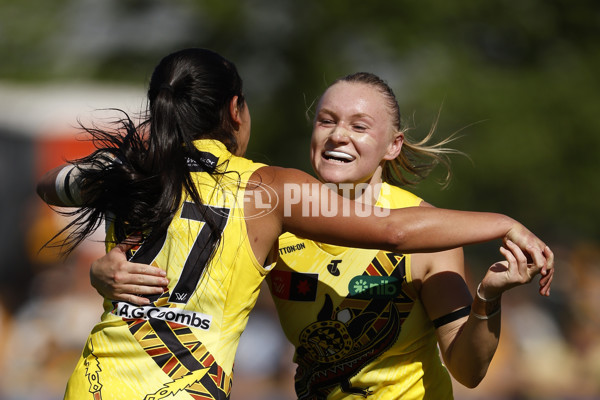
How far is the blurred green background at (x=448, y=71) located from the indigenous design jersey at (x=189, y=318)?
39.1 ft

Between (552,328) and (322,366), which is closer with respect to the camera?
(322,366)

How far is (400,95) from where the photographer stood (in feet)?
50.5

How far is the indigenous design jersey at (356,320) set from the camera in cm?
329

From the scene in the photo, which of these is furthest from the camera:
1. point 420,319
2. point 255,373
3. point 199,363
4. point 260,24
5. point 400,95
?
point 260,24

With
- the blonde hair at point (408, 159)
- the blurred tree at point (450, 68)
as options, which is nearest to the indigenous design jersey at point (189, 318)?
the blonde hair at point (408, 159)

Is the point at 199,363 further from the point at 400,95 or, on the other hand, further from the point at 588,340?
the point at 400,95

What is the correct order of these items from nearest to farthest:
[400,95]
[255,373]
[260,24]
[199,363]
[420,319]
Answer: [199,363], [420,319], [255,373], [400,95], [260,24]

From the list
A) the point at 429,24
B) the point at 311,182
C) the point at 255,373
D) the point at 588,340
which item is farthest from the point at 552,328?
the point at 311,182

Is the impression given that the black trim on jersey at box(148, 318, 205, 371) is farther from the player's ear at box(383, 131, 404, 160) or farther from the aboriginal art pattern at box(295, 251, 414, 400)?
the player's ear at box(383, 131, 404, 160)

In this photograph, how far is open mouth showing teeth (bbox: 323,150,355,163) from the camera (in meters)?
3.40

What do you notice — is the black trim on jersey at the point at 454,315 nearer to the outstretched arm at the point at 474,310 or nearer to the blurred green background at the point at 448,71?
the outstretched arm at the point at 474,310

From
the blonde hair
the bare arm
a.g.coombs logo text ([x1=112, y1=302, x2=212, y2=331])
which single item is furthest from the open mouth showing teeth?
a.g.coombs logo text ([x1=112, y1=302, x2=212, y2=331])

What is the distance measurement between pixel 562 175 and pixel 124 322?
14.4 metres

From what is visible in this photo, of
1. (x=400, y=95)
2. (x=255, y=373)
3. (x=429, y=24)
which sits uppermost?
(x=429, y=24)
